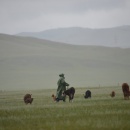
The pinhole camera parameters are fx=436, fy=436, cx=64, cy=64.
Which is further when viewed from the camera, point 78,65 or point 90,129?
point 78,65

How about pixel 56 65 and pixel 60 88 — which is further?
pixel 56 65

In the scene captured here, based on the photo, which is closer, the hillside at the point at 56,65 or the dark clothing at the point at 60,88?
the dark clothing at the point at 60,88

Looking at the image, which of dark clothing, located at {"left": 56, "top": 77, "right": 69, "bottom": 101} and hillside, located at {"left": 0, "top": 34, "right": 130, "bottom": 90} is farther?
hillside, located at {"left": 0, "top": 34, "right": 130, "bottom": 90}

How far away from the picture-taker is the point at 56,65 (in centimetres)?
10400

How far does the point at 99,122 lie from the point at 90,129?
4.02ft

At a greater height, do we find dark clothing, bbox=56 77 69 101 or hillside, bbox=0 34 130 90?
hillside, bbox=0 34 130 90

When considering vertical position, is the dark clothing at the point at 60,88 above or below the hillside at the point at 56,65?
below

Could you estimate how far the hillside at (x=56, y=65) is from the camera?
287 ft

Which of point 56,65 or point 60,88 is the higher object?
point 56,65

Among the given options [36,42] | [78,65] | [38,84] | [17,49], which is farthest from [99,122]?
[36,42]

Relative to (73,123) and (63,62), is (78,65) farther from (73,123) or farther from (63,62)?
(73,123)

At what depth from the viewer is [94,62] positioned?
110500 millimetres

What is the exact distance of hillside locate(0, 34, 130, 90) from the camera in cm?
8744

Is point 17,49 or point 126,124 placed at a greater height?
point 17,49
